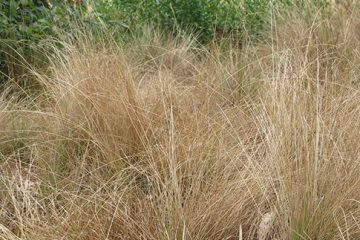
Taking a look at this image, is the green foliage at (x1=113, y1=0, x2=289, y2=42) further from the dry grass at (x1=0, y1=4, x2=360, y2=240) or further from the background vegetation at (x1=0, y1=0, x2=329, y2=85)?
the dry grass at (x1=0, y1=4, x2=360, y2=240)

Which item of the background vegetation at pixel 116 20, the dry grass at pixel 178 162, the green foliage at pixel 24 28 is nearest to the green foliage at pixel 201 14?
the background vegetation at pixel 116 20

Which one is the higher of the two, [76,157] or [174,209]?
[174,209]

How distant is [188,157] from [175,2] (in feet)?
11.1

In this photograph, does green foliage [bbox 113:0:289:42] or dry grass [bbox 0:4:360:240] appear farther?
green foliage [bbox 113:0:289:42]

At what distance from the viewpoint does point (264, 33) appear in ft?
15.2

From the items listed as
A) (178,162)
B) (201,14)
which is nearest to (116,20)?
(201,14)

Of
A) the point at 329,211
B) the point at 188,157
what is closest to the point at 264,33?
the point at 188,157

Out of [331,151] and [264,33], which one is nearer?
[331,151]

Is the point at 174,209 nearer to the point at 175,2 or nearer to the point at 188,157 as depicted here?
the point at 188,157

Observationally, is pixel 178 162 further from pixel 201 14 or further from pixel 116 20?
pixel 201 14

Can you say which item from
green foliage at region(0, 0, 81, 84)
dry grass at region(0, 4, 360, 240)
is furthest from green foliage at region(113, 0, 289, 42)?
dry grass at region(0, 4, 360, 240)

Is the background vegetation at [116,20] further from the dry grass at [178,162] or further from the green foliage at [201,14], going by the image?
the dry grass at [178,162]

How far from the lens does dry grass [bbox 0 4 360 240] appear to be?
5.88 feet

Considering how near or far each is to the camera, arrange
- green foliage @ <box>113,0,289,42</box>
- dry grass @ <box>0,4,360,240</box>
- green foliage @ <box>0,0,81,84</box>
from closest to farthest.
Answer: dry grass @ <box>0,4,360,240</box>
green foliage @ <box>0,0,81,84</box>
green foliage @ <box>113,0,289,42</box>
